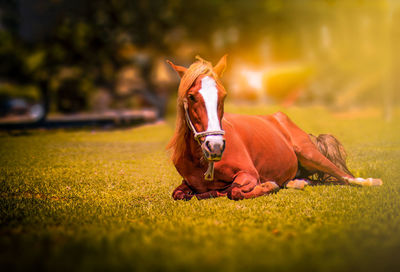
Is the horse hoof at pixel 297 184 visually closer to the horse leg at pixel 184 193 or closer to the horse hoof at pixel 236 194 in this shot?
the horse hoof at pixel 236 194

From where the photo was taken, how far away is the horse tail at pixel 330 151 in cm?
572

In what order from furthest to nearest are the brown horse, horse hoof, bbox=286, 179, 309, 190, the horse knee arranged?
horse hoof, bbox=286, 179, 309, 190
the horse knee
the brown horse

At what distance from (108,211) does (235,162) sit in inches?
71.5

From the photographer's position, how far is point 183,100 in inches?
166

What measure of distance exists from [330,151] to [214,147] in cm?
297

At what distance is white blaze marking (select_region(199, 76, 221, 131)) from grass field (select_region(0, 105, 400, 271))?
1111mm

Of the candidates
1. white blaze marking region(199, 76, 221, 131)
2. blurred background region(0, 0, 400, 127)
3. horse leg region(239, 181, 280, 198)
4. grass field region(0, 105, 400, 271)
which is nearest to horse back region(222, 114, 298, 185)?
horse leg region(239, 181, 280, 198)

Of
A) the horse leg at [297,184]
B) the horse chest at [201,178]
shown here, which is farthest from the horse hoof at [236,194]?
the horse leg at [297,184]

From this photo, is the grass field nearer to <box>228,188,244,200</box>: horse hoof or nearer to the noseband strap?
<box>228,188,244,200</box>: horse hoof

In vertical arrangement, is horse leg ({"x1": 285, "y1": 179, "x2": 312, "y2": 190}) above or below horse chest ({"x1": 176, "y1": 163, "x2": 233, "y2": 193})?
below

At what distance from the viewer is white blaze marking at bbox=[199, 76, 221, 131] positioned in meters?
3.82

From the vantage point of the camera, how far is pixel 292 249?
2926 mm

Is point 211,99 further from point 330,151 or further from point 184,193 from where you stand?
point 330,151

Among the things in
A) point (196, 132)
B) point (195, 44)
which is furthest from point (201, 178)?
point (195, 44)
